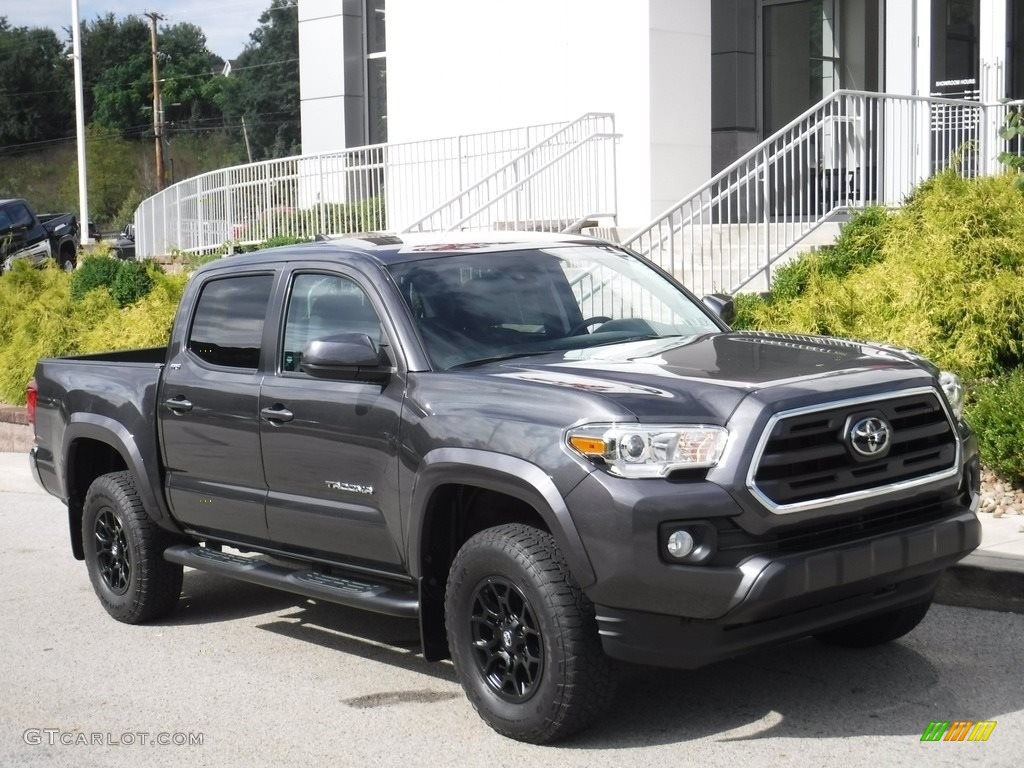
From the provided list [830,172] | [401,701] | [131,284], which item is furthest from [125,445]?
[131,284]

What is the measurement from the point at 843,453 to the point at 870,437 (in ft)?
0.43

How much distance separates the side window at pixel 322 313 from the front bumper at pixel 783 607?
1.91 metres

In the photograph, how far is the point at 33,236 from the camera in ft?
95.9

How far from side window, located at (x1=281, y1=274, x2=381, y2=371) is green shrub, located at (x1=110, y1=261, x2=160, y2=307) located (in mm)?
12098

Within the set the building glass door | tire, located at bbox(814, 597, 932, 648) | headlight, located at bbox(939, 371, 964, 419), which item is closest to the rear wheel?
the building glass door

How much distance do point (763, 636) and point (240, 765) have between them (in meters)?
2.00

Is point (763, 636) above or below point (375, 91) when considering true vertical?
below

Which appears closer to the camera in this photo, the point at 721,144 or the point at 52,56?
the point at 721,144

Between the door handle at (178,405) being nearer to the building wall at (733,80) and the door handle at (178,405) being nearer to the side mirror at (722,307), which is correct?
the side mirror at (722,307)

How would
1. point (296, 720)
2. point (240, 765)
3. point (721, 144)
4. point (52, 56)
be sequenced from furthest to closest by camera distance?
point (52, 56) → point (721, 144) → point (296, 720) → point (240, 765)

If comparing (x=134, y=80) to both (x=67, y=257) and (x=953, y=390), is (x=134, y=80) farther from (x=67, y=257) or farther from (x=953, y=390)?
(x=953, y=390)

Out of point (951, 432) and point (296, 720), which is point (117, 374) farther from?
point (951, 432)

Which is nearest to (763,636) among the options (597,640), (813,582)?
(813,582)

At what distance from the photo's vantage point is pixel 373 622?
7359 mm
